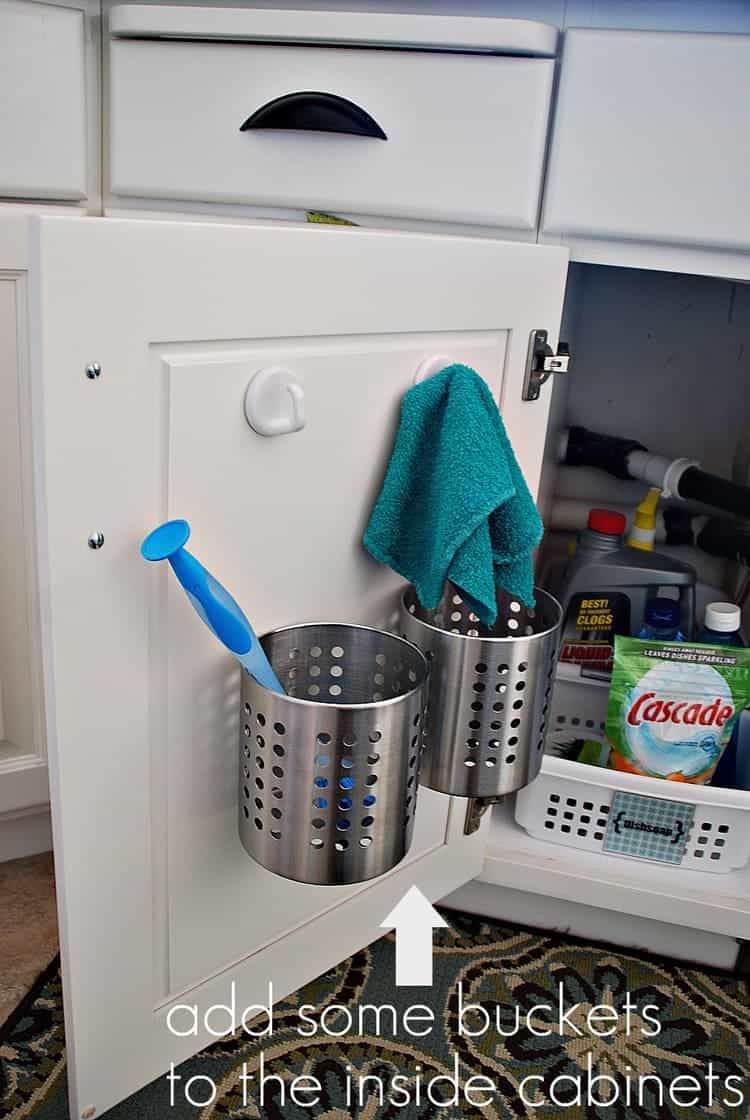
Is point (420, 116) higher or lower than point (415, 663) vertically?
higher

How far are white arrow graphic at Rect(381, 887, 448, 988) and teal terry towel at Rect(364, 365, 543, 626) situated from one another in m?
0.33

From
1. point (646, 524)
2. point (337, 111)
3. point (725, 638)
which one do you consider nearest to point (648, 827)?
point (725, 638)

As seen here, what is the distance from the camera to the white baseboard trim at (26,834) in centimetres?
98

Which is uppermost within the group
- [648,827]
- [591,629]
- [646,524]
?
[646,524]

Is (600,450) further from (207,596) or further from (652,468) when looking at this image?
(207,596)

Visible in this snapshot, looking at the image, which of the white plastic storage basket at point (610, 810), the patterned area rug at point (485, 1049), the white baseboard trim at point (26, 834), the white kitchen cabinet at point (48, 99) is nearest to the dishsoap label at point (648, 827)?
the white plastic storage basket at point (610, 810)

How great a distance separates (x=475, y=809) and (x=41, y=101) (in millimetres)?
742

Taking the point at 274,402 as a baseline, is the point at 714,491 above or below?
below

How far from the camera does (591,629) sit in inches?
40.8

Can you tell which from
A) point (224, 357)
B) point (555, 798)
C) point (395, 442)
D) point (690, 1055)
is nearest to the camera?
point (224, 357)

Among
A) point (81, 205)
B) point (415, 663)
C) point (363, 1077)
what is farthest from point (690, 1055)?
point (81, 205)

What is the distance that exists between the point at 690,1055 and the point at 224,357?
2.27 feet

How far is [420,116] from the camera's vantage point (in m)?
0.82

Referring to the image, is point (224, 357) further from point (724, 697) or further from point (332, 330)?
point (724, 697)
